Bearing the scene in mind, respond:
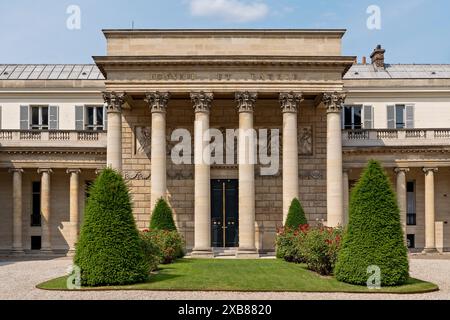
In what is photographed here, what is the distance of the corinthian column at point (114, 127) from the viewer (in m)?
45.7

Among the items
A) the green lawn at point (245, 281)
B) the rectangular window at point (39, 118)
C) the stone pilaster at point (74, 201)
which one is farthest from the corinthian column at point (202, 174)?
the rectangular window at point (39, 118)

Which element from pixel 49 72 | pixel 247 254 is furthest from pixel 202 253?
pixel 49 72

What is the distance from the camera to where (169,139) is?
49.7 metres

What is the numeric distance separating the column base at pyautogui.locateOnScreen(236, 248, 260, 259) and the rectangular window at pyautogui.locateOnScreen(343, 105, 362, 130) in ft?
54.2

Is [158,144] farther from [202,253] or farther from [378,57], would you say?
[378,57]

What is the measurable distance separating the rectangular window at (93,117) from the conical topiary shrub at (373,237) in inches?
1304

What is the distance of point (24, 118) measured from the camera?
56625 millimetres

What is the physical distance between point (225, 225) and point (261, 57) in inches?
494

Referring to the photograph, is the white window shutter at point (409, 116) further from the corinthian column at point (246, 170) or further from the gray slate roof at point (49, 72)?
the gray slate roof at point (49, 72)

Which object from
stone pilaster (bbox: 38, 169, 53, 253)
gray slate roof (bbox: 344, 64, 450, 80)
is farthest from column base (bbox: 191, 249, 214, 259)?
gray slate roof (bbox: 344, 64, 450, 80)

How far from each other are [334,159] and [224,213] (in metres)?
9.15

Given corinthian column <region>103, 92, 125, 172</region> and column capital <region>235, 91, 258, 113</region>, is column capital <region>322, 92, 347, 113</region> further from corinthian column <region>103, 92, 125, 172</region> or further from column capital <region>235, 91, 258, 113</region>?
corinthian column <region>103, 92, 125, 172</region>

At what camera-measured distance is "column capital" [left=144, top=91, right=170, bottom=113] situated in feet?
150

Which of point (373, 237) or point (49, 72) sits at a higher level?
point (49, 72)
